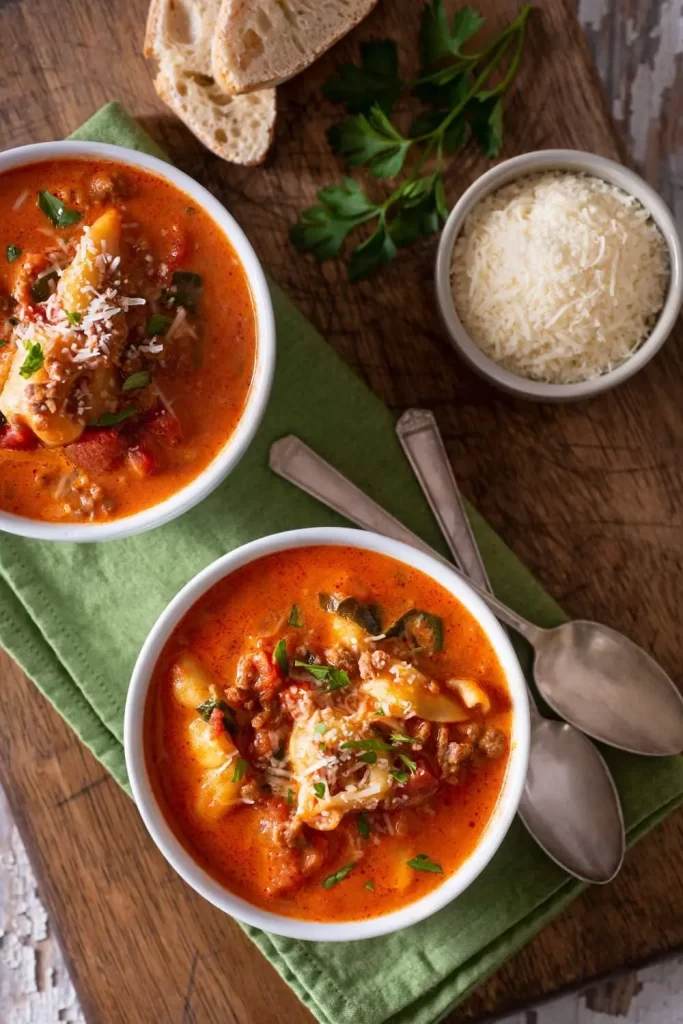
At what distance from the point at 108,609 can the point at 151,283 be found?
90 centimetres

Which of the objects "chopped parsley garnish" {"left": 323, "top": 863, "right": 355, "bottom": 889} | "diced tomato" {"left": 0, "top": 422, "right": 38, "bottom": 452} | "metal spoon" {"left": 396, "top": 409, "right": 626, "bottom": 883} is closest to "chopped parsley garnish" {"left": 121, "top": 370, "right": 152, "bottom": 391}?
"diced tomato" {"left": 0, "top": 422, "right": 38, "bottom": 452}

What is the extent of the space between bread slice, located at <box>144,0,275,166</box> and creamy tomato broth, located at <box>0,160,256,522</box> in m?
0.43

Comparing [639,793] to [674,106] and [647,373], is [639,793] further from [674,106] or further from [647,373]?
[674,106]

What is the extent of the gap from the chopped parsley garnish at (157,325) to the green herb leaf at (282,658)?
0.76m

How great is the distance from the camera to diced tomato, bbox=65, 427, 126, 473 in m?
2.15

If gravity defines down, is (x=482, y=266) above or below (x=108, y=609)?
above

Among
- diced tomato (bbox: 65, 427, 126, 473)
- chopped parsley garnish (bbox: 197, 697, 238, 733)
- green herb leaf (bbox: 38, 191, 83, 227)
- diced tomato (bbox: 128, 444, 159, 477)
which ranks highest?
green herb leaf (bbox: 38, 191, 83, 227)

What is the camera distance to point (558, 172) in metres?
2.58

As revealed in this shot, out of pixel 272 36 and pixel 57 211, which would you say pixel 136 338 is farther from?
pixel 272 36

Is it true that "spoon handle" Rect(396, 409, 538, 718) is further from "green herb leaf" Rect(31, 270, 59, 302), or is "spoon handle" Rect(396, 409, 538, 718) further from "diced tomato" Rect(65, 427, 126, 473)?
"green herb leaf" Rect(31, 270, 59, 302)

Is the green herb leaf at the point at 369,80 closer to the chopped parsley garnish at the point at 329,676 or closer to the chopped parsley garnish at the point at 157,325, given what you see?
the chopped parsley garnish at the point at 157,325

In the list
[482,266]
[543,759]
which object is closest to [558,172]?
[482,266]

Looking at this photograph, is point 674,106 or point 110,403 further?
point 674,106

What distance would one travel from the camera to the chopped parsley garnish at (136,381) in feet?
6.94
